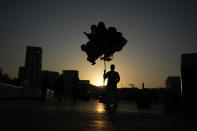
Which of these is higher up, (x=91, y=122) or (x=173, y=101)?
(x=173, y=101)

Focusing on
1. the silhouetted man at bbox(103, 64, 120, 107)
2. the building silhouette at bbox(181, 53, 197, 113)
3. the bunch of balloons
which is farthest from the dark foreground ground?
the bunch of balloons

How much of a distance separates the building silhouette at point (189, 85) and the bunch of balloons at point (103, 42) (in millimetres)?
16907

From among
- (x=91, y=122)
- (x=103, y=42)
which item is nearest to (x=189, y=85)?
(x=91, y=122)

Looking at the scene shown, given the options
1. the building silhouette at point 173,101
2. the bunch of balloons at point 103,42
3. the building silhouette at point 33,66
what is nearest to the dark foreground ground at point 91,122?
the building silhouette at point 173,101

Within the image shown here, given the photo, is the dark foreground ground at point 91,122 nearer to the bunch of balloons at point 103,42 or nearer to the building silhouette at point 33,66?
the bunch of balloons at point 103,42

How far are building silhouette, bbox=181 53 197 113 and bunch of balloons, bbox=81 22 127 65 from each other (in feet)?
55.5

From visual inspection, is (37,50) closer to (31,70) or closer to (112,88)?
(31,70)

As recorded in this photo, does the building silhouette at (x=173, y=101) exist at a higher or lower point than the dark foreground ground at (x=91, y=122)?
higher

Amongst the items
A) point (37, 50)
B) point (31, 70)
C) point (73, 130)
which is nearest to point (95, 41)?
point (73, 130)

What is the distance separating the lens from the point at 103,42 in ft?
74.2

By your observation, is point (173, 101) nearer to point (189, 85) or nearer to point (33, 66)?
point (189, 85)

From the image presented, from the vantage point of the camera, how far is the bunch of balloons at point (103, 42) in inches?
883

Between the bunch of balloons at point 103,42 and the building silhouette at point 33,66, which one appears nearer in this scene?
the bunch of balloons at point 103,42

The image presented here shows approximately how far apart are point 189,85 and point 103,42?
58.5 feet
